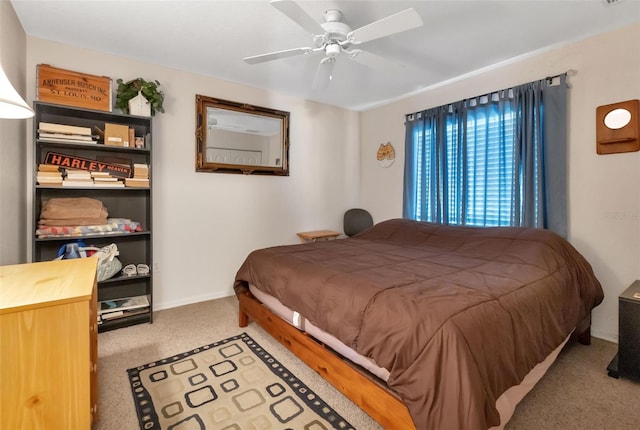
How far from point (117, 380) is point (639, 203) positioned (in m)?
3.85

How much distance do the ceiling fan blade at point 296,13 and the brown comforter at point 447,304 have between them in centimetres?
152

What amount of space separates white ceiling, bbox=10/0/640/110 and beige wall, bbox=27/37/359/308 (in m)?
0.16

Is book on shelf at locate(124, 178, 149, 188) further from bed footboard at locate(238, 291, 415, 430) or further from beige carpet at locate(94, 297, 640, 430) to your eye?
bed footboard at locate(238, 291, 415, 430)

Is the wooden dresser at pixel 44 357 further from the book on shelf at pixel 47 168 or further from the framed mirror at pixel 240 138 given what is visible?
the framed mirror at pixel 240 138

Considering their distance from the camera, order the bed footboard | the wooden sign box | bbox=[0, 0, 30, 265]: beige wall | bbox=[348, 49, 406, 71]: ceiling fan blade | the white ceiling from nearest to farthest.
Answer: the bed footboard, bbox=[0, 0, 30, 265]: beige wall, the white ceiling, bbox=[348, 49, 406, 71]: ceiling fan blade, the wooden sign box

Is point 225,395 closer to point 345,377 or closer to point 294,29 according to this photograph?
point 345,377

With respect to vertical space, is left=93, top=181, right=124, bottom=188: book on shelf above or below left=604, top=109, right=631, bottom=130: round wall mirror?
below

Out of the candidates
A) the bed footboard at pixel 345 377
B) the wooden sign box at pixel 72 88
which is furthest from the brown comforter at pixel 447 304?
the wooden sign box at pixel 72 88

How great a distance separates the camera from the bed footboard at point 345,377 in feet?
4.34

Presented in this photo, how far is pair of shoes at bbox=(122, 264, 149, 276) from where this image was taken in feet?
8.91

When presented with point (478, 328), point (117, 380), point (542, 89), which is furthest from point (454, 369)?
point (542, 89)

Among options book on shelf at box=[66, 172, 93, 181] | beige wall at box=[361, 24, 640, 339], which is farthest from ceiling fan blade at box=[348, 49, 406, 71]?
book on shelf at box=[66, 172, 93, 181]

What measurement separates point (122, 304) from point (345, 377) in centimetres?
221

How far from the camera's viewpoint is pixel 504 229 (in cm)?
268
